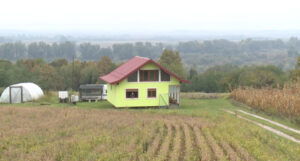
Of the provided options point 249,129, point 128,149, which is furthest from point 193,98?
point 128,149

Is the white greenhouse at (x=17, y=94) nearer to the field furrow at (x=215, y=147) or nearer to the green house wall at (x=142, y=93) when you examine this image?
the green house wall at (x=142, y=93)

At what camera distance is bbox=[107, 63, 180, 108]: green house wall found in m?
34.3

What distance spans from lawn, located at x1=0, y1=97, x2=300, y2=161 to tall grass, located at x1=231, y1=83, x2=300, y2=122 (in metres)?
5.94

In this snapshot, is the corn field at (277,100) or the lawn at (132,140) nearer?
the lawn at (132,140)

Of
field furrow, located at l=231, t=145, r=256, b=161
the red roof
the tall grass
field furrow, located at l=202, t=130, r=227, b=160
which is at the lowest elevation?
field furrow, located at l=231, t=145, r=256, b=161

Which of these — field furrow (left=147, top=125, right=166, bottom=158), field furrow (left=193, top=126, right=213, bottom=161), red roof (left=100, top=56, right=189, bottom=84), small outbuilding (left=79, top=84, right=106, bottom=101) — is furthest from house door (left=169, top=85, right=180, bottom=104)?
field furrow (left=193, top=126, right=213, bottom=161)

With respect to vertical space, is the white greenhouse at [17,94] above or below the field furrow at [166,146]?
above

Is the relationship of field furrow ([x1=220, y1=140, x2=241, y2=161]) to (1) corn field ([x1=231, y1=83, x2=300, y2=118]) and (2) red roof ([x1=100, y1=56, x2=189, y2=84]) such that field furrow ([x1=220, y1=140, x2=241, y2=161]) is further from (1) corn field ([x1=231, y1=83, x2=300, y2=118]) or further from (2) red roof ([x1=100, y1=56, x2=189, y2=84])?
(2) red roof ([x1=100, y1=56, x2=189, y2=84])

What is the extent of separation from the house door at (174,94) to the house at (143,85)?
0.77 meters

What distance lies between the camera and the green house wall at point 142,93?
34312 millimetres

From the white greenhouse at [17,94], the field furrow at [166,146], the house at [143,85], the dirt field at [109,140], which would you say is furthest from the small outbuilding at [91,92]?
the field furrow at [166,146]

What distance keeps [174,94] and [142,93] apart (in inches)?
139

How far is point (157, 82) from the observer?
35156 mm

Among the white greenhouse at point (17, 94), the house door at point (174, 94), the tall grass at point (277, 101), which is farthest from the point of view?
the white greenhouse at point (17, 94)
